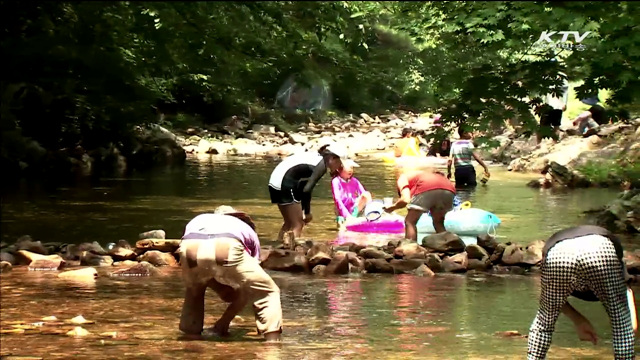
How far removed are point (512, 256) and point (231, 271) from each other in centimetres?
498

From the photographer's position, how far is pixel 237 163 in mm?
30422

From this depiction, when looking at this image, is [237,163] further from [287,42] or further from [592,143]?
[287,42]

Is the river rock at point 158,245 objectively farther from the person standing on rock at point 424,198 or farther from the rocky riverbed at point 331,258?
the person standing on rock at point 424,198

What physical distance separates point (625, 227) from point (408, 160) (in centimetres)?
1230

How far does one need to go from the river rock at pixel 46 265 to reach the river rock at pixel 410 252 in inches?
151

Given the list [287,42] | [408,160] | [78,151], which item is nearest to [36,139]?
[78,151]

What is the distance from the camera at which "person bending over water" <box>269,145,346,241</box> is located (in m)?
14.2

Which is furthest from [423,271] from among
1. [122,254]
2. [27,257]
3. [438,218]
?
[27,257]

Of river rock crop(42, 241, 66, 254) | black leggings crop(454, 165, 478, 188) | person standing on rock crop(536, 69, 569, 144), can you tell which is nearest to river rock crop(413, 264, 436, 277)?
person standing on rock crop(536, 69, 569, 144)

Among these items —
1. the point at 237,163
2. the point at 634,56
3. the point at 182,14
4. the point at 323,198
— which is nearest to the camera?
the point at 182,14

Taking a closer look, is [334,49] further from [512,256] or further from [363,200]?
[363,200]

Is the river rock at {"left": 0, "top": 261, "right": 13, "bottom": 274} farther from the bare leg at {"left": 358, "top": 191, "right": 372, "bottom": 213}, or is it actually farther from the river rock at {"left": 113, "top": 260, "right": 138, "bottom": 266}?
the bare leg at {"left": 358, "top": 191, "right": 372, "bottom": 213}

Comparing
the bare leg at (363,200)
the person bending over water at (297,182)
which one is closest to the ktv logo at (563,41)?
the person bending over water at (297,182)

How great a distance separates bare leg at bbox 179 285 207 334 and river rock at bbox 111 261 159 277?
10.6ft
